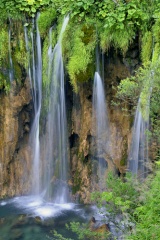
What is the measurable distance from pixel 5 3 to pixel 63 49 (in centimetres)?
267

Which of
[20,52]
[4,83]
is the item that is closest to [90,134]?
[4,83]

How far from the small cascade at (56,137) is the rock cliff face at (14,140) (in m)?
0.85

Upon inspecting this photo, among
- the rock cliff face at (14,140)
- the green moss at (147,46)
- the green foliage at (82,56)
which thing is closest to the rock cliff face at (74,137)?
the rock cliff face at (14,140)

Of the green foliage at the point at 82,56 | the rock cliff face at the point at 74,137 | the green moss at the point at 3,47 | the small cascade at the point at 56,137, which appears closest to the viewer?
the green foliage at the point at 82,56

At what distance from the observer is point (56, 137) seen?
9.95 metres

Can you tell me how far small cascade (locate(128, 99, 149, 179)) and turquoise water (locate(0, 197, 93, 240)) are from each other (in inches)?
78.0

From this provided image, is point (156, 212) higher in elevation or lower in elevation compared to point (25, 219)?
higher

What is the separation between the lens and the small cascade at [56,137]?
944cm

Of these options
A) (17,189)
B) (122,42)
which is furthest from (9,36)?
(17,189)

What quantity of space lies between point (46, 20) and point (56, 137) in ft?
12.6

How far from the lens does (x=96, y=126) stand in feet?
31.2

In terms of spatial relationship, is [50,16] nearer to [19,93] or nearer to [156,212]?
[19,93]

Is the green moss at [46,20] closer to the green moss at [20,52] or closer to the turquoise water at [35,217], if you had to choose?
the green moss at [20,52]

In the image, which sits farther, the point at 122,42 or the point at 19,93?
the point at 19,93
